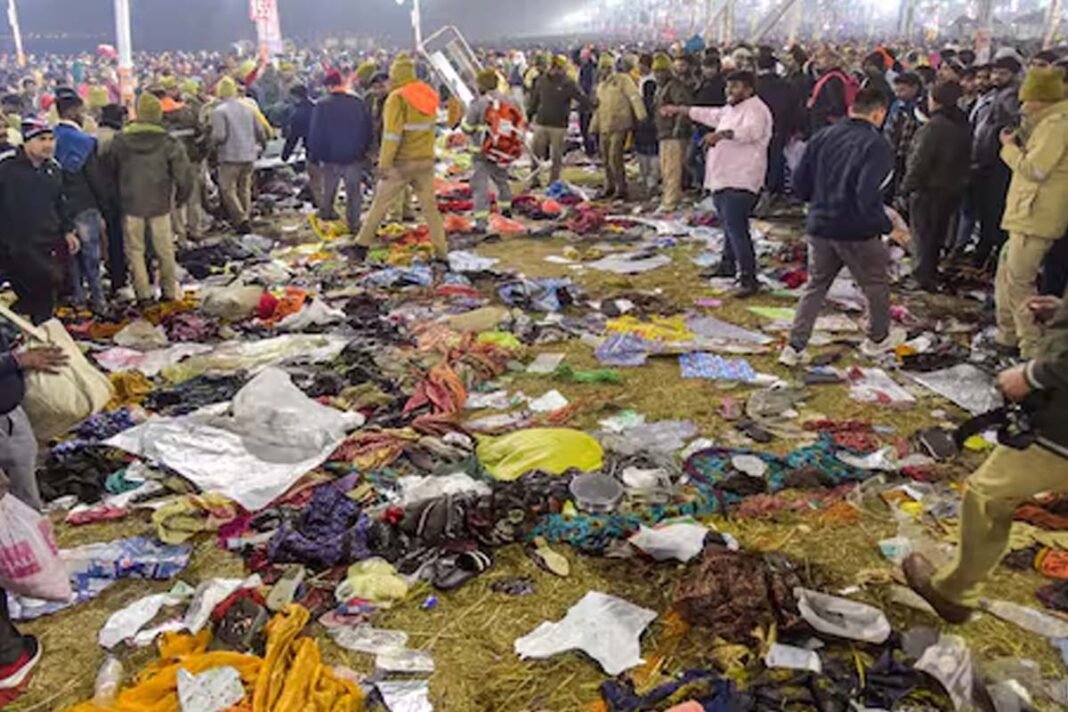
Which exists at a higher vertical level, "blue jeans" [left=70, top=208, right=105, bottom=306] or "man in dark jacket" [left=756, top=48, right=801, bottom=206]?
"man in dark jacket" [left=756, top=48, right=801, bottom=206]

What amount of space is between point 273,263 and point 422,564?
6.25 metres

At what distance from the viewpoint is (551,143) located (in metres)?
13.3

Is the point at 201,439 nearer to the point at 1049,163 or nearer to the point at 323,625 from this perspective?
the point at 323,625

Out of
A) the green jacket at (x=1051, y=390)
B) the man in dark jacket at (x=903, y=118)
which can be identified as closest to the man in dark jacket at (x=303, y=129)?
the man in dark jacket at (x=903, y=118)

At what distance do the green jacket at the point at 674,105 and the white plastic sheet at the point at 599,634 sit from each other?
28.0ft

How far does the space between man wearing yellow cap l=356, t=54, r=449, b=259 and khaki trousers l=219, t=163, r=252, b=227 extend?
256cm

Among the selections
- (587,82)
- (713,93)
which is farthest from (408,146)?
(587,82)

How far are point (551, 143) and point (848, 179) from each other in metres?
7.78

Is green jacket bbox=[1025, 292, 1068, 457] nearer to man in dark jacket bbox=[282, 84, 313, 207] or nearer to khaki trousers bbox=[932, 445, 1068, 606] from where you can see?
khaki trousers bbox=[932, 445, 1068, 606]

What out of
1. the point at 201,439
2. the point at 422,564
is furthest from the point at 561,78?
the point at 422,564

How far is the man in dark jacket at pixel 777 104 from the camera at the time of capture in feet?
34.9

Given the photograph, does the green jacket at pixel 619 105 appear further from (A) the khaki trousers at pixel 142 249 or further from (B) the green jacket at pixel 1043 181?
(B) the green jacket at pixel 1043 181

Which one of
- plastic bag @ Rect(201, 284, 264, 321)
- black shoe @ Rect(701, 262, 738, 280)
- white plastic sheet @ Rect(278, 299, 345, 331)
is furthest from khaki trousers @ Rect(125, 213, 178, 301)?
black shoe @ Rect(701, 262, 738, 280)

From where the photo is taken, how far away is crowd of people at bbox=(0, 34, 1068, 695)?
577cm
